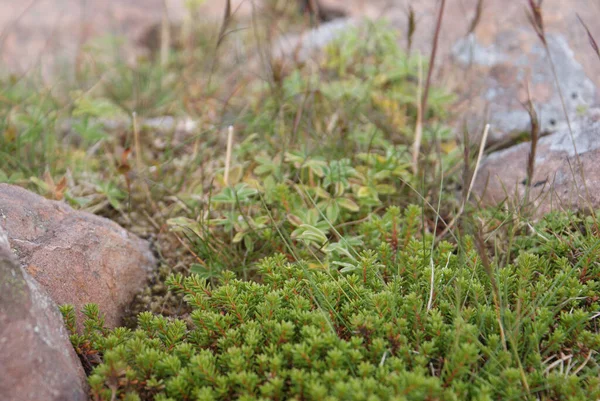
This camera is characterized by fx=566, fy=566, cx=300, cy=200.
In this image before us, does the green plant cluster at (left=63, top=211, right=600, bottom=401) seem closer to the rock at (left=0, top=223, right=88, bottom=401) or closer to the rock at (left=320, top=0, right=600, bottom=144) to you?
the rock at (left=0, top=223, right=88, bottom=401)

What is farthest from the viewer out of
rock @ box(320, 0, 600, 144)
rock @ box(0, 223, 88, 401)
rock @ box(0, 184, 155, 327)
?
rock @ box(320, 0, 600, 144)

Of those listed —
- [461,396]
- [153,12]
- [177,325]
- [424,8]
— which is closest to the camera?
[461,396]

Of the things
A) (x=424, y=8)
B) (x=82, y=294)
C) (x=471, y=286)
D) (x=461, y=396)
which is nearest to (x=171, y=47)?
(x=424, y=8)

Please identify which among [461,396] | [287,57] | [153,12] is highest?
[153,12]

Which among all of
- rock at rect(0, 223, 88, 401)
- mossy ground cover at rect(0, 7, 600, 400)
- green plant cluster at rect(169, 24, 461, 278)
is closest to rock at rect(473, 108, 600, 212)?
mossy ground cover at rect(0, 7, 600, 400)

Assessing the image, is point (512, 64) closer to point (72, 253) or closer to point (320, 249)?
point (320, 249)

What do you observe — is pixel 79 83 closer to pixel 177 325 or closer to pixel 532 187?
pixel 177 325

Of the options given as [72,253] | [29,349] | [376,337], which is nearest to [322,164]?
[376,337]
